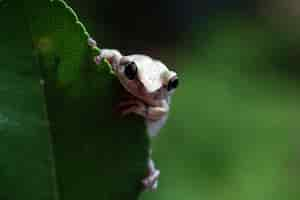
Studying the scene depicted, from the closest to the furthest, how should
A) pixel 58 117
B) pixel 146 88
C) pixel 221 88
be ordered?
1. pixel 58 117
2. pixel 146 88
3. pixel 221 88

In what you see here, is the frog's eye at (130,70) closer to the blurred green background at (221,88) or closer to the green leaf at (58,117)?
the green leaf at (58,117)

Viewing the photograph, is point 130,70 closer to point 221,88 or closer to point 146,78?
point 146,78

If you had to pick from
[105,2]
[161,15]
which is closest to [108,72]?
[105,2]

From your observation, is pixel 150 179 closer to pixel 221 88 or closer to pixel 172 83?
pixel 172 83

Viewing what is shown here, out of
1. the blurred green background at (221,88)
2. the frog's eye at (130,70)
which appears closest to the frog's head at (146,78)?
the frog's eye at (130,70)

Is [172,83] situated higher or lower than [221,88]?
higher

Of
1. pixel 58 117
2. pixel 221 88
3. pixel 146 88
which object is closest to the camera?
pixel 58 117

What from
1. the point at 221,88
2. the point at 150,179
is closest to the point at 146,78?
the point at 150,179

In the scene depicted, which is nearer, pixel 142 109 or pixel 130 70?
pixel 142 109
